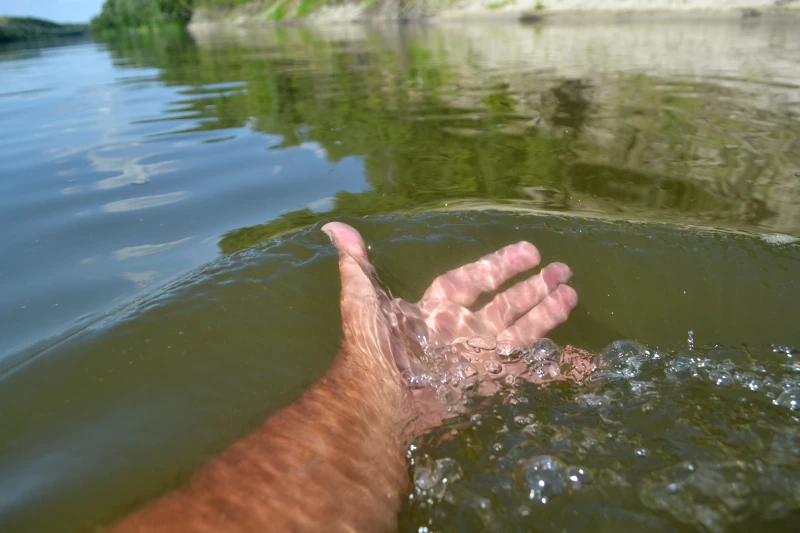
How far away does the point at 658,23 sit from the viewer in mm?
19797

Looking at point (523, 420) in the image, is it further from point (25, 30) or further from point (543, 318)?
point (25, 30)

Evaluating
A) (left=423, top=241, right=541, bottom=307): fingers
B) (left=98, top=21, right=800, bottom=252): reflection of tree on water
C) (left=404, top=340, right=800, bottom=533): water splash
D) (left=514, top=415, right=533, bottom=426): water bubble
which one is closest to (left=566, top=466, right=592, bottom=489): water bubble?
(left=404, top=340, right=800, bottom=533): water splash

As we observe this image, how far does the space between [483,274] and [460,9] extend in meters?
32.8

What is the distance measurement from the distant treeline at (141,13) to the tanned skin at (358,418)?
74.1 meters

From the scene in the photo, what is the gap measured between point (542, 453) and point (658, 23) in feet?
72.9

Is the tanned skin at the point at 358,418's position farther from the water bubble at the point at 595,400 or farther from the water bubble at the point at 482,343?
the water bubble at the point at 595,400

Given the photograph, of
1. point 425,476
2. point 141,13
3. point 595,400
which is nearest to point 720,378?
point 595,400

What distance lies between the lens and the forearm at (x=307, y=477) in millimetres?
1438

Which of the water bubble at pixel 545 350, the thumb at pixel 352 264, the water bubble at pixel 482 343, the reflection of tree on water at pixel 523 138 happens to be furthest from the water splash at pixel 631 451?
the reflection of tree on water at pixel 523 138

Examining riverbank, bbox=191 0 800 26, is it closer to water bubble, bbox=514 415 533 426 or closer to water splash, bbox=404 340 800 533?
water splash, bbox=404 340 800 533

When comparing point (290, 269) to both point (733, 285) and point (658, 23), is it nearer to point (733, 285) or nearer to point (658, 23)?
point (733, 285)

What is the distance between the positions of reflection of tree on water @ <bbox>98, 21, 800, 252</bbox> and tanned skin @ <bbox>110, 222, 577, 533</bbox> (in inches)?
32.0

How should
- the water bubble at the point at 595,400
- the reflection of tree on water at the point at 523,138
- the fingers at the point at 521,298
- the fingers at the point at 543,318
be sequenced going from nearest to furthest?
1. the water bubble at the point at 595,400
2. the fingers at the point at 543,318
3. the fingers at the point at 521,298
4. the reflection of tree on water at the point at 523,138

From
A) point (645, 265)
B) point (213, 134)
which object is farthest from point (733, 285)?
point (213, 134)
